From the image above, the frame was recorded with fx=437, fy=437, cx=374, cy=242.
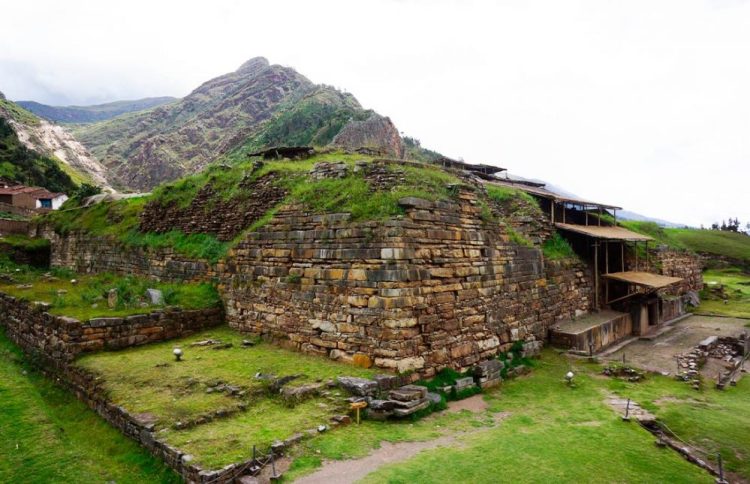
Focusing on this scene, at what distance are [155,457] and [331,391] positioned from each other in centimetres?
301

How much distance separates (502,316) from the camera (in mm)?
11875

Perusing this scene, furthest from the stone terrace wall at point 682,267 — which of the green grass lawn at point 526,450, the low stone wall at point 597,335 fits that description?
the green grass lawn at point 526,450

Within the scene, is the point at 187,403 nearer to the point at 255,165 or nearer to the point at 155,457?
the point at 155,457

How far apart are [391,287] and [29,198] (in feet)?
172

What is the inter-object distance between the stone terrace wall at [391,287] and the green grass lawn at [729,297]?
662 inches

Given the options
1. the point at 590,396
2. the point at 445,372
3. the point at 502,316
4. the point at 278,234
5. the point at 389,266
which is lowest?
the point at 590,396

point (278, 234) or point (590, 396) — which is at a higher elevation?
point (278, 234)

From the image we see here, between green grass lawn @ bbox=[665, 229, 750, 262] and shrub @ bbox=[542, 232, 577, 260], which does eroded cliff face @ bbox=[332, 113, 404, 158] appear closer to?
green grass lawn @ bbox=[665, 229, 750, 262]

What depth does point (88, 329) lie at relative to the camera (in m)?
10.7

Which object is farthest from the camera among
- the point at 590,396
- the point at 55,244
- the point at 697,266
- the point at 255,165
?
the point at 697,266

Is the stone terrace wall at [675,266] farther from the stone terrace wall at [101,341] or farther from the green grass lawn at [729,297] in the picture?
the stone terrace wall at [101,341]

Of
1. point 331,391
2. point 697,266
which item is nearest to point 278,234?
point 331,391

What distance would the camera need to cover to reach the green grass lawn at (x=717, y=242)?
38.7 m

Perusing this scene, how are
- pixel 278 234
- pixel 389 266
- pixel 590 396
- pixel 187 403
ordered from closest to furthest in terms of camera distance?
pixel 187 403 → pixel 389 266 → pixel 590 396 → pixel 278 234
